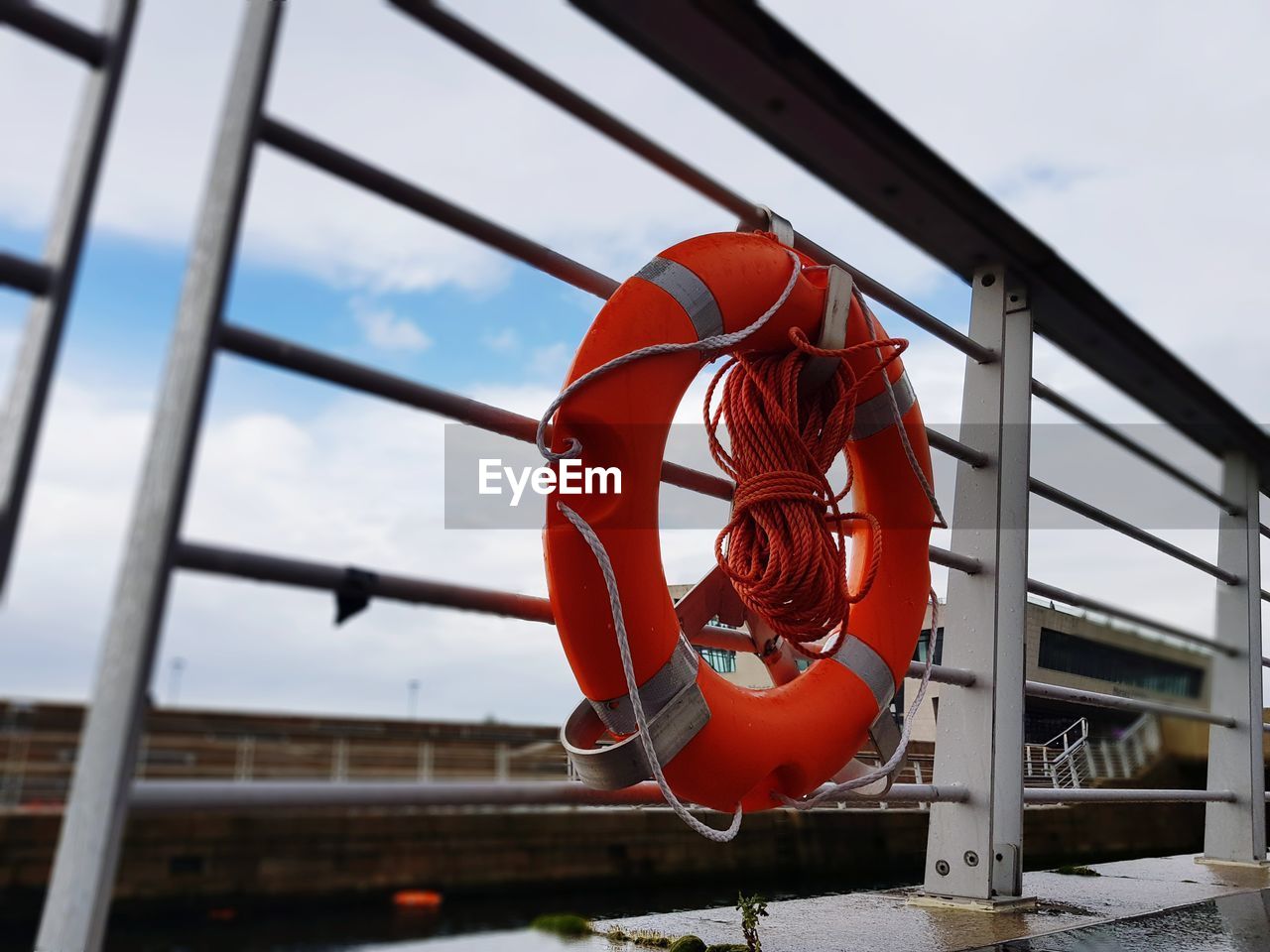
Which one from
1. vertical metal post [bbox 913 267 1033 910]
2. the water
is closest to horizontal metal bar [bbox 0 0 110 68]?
vertical metal post [bbox 913 267 1033 910]

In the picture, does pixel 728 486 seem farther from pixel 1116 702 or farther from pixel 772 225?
pixel 1116 702

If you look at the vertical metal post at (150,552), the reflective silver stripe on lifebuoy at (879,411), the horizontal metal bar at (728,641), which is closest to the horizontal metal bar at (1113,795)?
the horizontal metal bar at (728,641)

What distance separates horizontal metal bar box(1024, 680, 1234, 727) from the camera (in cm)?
206

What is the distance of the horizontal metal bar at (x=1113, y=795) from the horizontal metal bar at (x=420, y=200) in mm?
1359

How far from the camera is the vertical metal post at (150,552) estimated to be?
0.76 m

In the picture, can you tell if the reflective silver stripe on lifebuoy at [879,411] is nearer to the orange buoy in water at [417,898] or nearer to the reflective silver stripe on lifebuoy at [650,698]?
the reflective silver stripe on lifebuoy at [650,698]

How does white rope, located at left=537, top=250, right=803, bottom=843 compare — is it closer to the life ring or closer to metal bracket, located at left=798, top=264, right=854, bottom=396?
the life ring

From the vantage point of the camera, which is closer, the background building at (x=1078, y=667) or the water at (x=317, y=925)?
the background building at (x=1078, y=667)

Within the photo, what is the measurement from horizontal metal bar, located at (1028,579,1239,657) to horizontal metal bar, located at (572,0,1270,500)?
59cm

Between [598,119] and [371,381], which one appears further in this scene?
[598,119]

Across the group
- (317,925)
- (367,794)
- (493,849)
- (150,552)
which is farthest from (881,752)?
(493,849)

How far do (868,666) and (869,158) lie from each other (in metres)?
0.86

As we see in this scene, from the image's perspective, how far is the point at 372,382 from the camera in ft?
3.40

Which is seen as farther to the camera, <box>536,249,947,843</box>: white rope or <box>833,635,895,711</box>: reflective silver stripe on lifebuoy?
<box>833,635,895,711</box>: reflective silver stripe on lifebuoy
